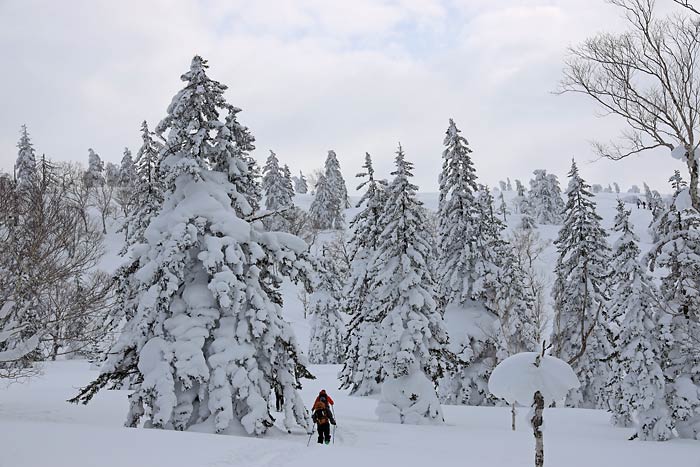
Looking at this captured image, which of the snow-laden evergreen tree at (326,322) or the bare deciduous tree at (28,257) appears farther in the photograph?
the snow-laden evergreen tree at (326,322)

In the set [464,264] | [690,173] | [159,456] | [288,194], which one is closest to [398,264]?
[464,264]

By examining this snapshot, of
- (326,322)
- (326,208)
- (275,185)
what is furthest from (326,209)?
(326,322)

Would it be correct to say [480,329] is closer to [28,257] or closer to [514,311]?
[514,311]

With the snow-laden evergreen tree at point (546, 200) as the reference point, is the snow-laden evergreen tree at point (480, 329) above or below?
below

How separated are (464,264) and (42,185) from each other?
2077 cm

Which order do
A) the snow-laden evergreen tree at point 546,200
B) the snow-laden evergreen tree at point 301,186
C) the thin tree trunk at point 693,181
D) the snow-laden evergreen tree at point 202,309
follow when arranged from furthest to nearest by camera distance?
1. the snow-laden evergreen tree at point 301,186
2. the snow-laden evergreen tree at point 546,200
3. the snow-laden evergreen tree at point 202,309
4. the thin tree trunk at point 693,181

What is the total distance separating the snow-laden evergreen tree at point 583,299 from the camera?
31047 millimetres

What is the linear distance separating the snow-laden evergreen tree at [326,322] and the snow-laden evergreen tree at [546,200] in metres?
64.0

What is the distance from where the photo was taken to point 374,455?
44.1 ft

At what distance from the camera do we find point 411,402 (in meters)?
22.6

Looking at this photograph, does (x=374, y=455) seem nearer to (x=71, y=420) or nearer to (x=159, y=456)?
(x=159, y=456)

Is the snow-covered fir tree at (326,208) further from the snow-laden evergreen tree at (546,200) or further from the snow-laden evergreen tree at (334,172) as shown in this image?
the snow-laden evergreen tree at (546,200)

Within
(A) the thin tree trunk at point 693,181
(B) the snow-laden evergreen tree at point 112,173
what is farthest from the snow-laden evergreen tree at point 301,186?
(A) the thin tree trunk at point 693,181

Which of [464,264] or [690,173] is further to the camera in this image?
[464,264]
